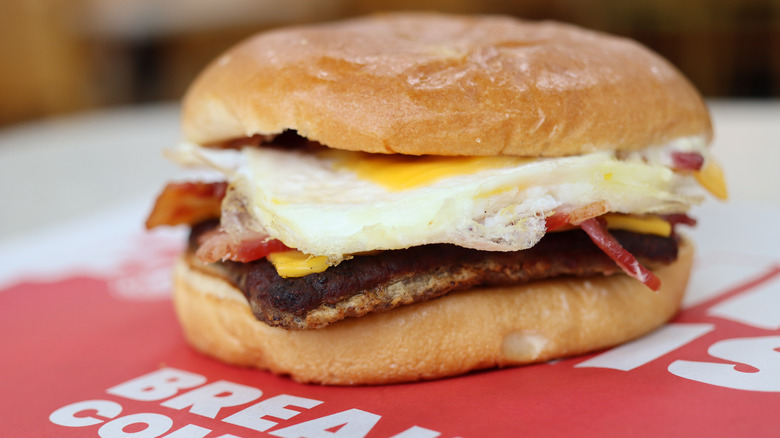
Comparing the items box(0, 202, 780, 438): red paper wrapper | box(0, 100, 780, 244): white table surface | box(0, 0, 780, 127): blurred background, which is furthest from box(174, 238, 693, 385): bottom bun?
box(0, 0, 780, 127): blurred background

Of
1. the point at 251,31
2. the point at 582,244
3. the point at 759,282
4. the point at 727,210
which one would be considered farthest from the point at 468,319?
the point at 251,31

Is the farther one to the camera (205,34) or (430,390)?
(205,34)

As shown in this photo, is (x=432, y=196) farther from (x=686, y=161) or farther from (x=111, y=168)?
(x=111, y=168)

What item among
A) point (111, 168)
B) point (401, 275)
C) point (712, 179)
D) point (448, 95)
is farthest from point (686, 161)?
point (111, 168)

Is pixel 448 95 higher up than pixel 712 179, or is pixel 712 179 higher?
pixel 448 95

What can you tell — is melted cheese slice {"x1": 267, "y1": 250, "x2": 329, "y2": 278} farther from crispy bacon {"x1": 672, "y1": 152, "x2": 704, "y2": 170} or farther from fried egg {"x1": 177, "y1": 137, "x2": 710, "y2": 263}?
crispy bacon {"x1": 672, "y1": 152, "x2": 704, "y2": 170}

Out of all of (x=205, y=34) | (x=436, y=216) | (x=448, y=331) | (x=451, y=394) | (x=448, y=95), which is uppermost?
(x=205, y=34)
